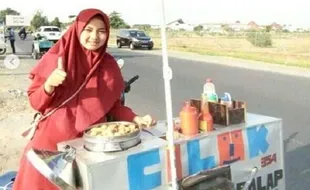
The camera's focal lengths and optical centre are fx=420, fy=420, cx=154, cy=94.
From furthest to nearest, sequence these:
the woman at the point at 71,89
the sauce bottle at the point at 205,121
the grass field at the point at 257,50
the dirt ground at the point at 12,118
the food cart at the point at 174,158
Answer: the grass field at the point at 257,50, the dirt ground at the point at 12,118, the sauce bottle at the point at 205,121, the woman at the point at 71,89, the food cart at the point at 174,158

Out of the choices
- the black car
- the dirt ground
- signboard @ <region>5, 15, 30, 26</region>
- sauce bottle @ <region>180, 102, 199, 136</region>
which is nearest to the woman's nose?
sauce bottle @ <region>180, 102, 199, 136</region>

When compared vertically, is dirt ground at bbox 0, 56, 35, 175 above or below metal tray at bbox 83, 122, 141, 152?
below

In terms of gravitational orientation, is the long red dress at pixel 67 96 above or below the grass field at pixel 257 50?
above

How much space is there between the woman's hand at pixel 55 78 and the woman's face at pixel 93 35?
179 mm

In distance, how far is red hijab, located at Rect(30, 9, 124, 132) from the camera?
2242 mm

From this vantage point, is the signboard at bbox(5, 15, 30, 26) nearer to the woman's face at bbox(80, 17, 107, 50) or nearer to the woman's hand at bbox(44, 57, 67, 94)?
the woman's face at bbox(80, 17, 107, 50)

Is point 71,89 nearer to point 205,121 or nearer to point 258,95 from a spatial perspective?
point 205,121

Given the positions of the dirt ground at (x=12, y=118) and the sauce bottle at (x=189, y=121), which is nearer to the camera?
the sauce bottle at (x=189, y=121)

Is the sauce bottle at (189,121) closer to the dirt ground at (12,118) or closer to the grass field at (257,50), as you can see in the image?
the dirt ground at (12,118)

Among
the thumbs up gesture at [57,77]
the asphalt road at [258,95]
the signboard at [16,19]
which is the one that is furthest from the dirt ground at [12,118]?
the thumbs up gesture at [57,77]

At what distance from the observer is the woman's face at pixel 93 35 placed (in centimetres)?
226

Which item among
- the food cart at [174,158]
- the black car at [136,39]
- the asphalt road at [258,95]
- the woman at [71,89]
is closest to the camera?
A: the food cart at [174,158]

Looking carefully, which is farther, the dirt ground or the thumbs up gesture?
the dirt ground

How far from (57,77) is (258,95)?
8205mm
